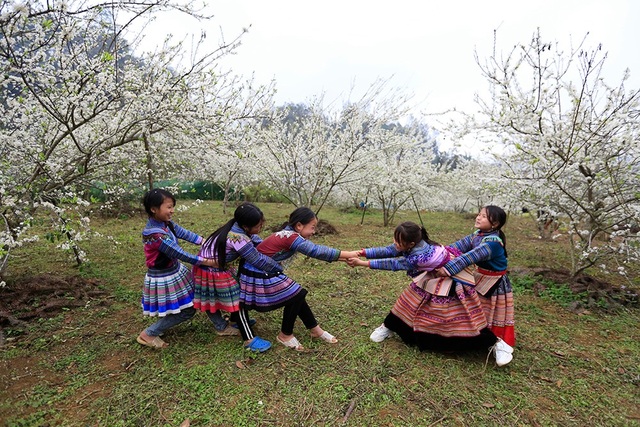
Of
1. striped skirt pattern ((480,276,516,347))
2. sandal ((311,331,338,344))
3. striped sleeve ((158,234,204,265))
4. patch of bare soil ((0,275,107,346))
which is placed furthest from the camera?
patch of bare soil ((0,275,107,346))

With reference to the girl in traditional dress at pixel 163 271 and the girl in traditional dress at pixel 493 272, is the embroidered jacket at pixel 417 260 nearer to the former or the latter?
the girl in traditional dress at pixel 493 272

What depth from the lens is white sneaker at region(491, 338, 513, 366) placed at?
2.89m

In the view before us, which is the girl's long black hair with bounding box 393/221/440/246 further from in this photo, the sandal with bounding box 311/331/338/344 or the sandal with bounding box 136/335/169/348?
the sandal with bounding box 136/335/169/348

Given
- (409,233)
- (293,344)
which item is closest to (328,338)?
(293,344)

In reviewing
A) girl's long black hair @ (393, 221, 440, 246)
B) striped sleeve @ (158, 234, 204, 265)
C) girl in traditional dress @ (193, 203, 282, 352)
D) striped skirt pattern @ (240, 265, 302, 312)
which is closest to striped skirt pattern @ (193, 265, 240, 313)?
girl in traditional dress @ (193, 203, 282, 352)

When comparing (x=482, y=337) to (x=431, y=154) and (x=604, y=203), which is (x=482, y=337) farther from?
(x=431, y=154)

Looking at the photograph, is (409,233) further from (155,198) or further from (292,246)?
(155,198)

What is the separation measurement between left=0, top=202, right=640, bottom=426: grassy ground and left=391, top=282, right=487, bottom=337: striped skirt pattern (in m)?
0.30

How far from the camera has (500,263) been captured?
298cm

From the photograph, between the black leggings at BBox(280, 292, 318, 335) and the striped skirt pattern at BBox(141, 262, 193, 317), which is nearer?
the striped skirt pattern at BBox(141, 262, 193, 317)

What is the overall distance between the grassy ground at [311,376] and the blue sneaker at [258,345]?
6 centimetres

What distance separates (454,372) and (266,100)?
4.75 m

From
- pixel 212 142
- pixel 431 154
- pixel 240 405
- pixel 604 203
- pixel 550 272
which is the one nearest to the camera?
pixel 240 405

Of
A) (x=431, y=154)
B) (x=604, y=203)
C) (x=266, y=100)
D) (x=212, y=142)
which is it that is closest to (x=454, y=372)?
(x=212, y=142)
